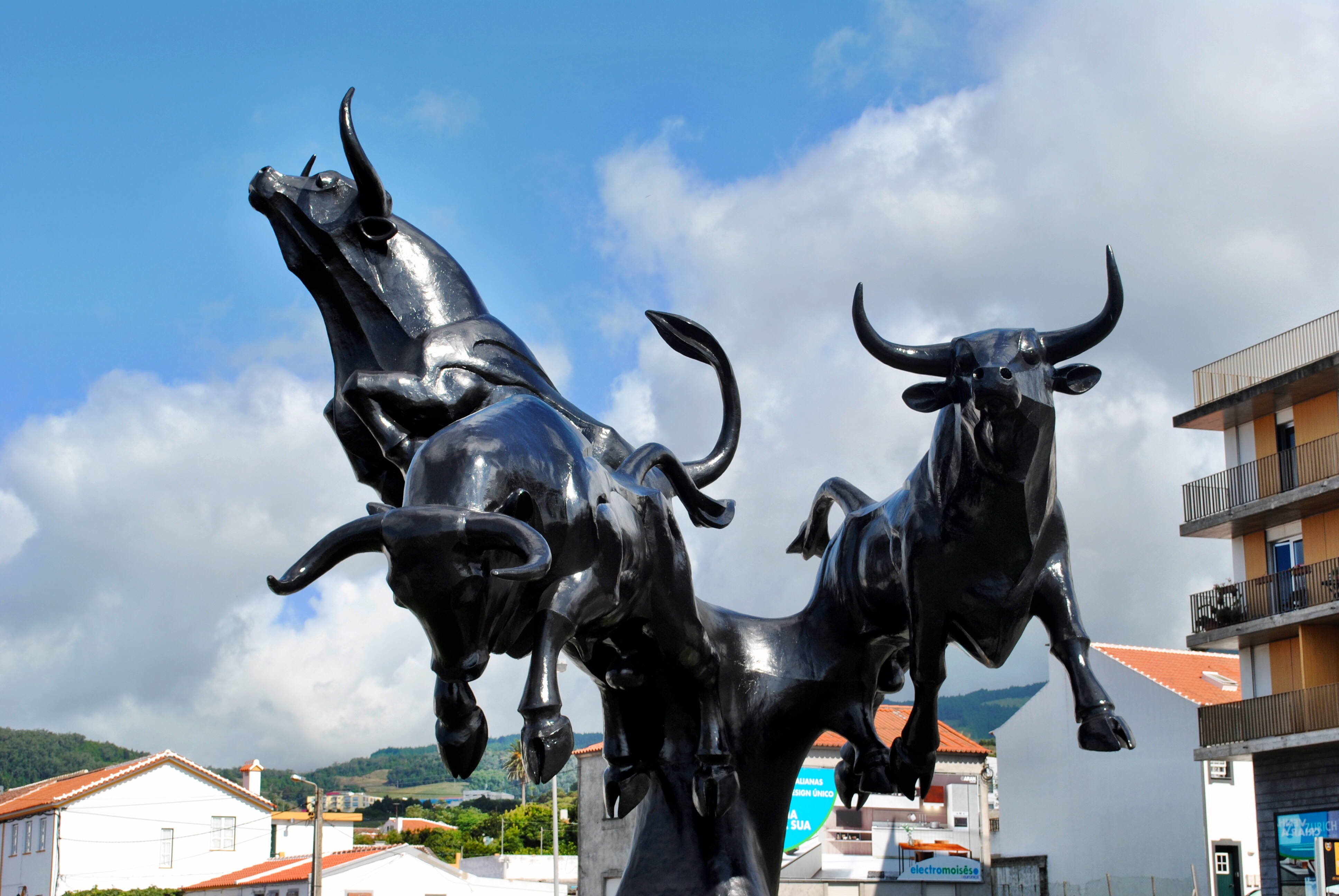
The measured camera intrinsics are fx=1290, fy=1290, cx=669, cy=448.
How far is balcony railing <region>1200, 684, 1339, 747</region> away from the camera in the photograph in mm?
25422

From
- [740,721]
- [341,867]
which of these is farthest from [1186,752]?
[740,721]

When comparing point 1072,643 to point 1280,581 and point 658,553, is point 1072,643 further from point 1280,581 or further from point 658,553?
point 1280,581

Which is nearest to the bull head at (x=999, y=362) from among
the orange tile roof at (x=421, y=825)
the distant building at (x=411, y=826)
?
the distant building at (x=411, y=826)

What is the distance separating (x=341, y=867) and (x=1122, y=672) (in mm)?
22900

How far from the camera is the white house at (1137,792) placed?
108ft

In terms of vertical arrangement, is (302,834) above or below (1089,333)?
below

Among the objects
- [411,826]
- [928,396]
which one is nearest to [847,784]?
[928,396]

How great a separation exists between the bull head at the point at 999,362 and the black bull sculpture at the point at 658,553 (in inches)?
0.4

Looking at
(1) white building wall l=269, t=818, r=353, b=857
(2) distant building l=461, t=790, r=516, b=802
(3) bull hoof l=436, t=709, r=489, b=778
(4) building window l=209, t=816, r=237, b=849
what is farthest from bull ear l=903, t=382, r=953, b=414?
(2) distant building l=461, t=790, r=516, b=802

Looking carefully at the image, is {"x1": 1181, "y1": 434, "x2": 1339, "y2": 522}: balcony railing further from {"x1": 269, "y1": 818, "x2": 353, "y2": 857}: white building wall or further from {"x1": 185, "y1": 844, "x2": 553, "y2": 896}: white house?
{"x1": 269, "y1": 818, "x2": 353, "y2": 857}: white building wall

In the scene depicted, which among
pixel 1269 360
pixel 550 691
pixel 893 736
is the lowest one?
pixel 893 736

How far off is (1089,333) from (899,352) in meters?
0.80

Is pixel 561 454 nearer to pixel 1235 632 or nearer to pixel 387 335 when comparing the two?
pixel 387 335

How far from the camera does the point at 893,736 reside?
100.0 ft
